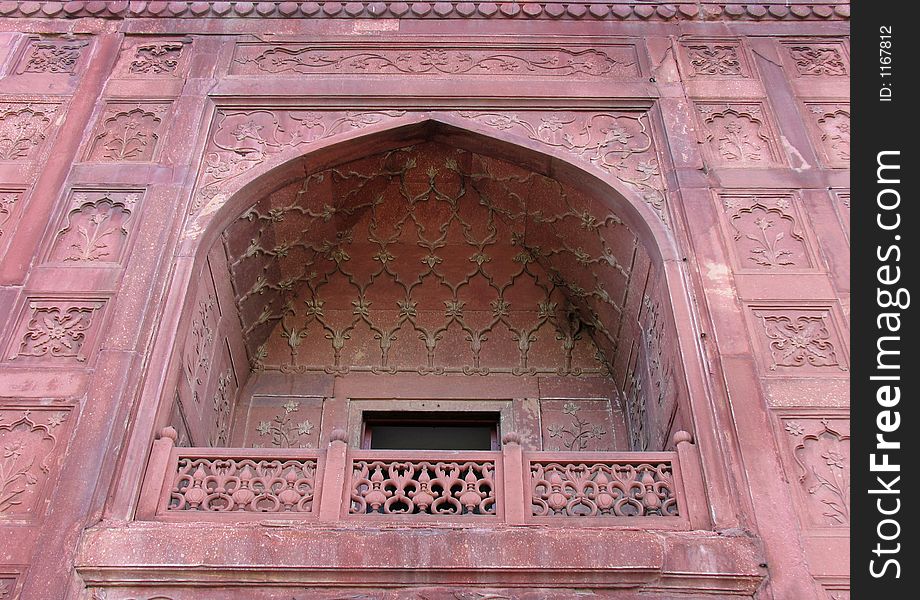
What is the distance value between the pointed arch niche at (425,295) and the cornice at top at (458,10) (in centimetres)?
139

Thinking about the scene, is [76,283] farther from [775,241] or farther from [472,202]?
[775,241]

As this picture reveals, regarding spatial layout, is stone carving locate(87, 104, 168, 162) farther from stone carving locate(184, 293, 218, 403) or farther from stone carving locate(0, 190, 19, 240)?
stone carving locate(184, 293, 218, 403)

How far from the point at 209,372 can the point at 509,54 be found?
11.3 feet

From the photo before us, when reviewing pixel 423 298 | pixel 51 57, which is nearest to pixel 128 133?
pixel 51 57

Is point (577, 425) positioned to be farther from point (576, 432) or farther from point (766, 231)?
point (766, 231)

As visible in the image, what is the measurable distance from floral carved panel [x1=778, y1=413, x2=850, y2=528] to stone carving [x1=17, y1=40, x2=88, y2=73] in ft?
19.3

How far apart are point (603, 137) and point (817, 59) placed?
6.74 ft

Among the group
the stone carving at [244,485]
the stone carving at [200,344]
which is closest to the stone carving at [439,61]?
the stone carving at [200,344]

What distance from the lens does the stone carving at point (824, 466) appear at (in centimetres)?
472

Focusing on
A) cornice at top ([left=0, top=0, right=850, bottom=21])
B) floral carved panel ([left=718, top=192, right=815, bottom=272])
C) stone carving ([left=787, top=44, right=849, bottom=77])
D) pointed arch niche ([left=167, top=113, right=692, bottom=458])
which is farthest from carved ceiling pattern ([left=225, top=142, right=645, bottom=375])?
stone carving ([left=787, top=44, right=849, bottom=77])

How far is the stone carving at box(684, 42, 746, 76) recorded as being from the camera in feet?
24.2

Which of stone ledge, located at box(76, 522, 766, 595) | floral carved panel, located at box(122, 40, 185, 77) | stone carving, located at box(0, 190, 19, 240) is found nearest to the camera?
stone ledge, located at box(76, 522, 766, 595)

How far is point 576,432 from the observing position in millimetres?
6848

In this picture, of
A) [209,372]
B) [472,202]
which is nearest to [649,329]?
[472,202]
